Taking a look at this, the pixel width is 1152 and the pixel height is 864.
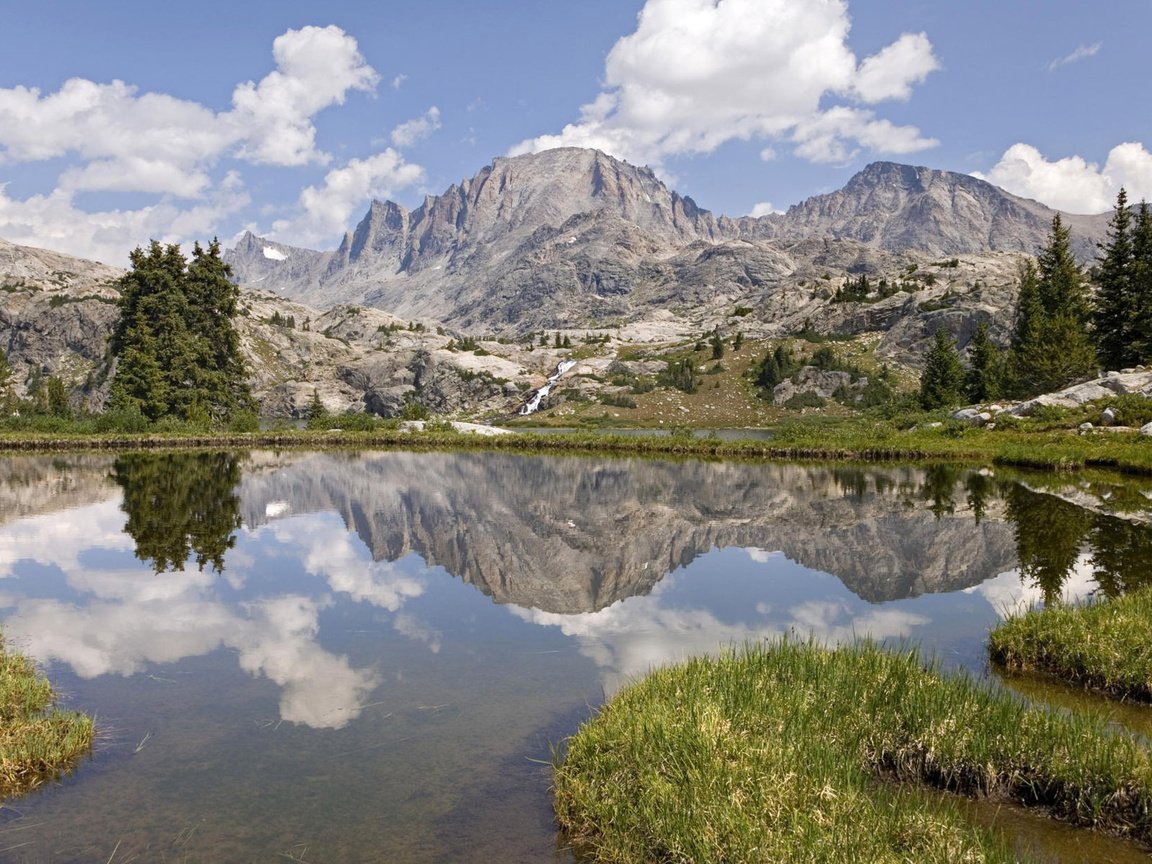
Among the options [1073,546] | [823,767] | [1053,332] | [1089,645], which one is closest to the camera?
[823,767]

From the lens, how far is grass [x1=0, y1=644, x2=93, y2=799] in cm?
1040

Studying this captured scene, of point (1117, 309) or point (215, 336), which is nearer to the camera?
point (1117, 309)

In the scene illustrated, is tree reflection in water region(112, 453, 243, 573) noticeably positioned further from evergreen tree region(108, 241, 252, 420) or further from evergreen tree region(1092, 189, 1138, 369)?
evergreen tree region(1092, 189, 1138, 369)

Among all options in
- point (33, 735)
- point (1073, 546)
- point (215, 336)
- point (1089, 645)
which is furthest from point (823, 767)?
point (215, 336)

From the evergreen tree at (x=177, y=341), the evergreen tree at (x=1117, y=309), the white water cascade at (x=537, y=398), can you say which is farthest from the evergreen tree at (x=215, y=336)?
the evergreen tree at (x=1117, y=309)

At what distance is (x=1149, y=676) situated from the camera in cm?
1288

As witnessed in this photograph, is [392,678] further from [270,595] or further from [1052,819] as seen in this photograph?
[1052,819]

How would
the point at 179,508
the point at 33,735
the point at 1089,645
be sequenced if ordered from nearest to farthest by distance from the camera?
the point at 33,735
the point at 1089,645
the point at 179,508

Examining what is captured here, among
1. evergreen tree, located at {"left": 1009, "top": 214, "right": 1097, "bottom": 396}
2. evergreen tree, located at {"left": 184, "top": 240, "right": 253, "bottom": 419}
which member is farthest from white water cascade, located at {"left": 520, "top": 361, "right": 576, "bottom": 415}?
evergreen tree, located at {"left": 1009, "top": 214, "right": 1097, "bottom": 396}

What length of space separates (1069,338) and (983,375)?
39.9 feet

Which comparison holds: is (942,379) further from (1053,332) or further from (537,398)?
(537,398)

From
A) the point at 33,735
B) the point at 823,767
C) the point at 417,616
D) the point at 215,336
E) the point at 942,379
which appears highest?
the point at 215,336

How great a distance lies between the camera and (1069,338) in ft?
263

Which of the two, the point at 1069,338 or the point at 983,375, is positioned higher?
the point at 1069,338
